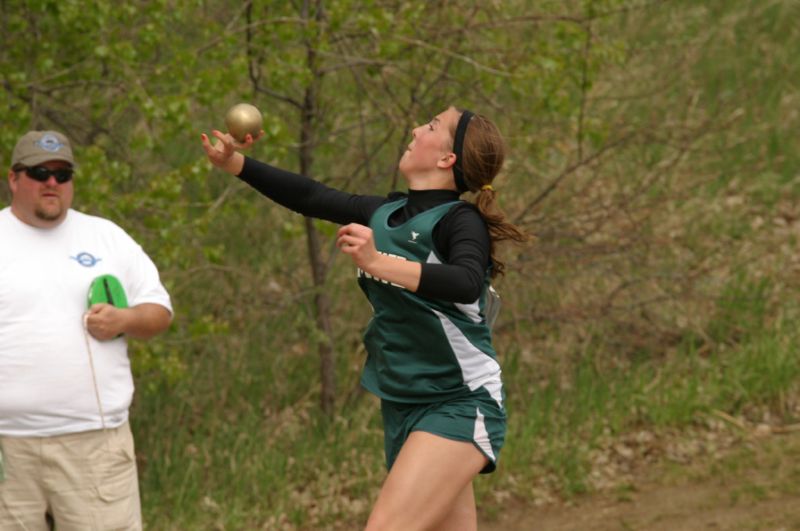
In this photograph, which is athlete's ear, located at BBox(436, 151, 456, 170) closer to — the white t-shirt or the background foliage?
the white t-shirt

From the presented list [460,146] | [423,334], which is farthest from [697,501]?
[460,146]

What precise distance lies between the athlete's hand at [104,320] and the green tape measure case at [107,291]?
3 centimetres

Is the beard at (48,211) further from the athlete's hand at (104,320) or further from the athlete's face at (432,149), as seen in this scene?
the athlete's face at (432,149)

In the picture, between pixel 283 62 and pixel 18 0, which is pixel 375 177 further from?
pixel 18 0

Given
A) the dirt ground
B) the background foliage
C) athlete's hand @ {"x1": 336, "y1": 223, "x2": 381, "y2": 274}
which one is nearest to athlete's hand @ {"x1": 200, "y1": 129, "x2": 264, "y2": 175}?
athlete's hand @ {"x1": 336, "y1": 223, "x2": 381, "y2": 274}

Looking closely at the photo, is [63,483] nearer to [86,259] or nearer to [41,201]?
[86,259]

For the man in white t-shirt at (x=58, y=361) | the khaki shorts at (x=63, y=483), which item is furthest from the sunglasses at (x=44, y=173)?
the khaki shorts at (x=63, y=483)

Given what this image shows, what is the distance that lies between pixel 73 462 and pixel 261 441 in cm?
329

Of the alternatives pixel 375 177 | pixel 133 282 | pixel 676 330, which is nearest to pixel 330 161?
pixel 375 177

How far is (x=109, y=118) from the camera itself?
7672mm

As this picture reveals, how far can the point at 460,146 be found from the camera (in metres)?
4.08

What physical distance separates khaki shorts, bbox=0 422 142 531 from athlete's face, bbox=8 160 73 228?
0.80 m

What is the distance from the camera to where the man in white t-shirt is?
4395mm

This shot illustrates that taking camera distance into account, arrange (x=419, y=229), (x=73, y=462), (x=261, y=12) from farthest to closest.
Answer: (x=261, y=12) < (x=73, y=462) < (x=419, y=229)
